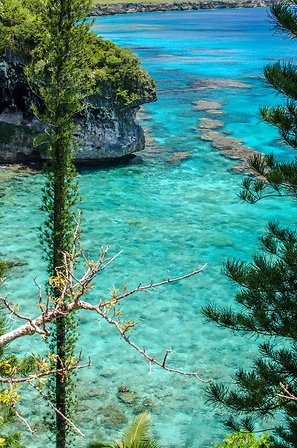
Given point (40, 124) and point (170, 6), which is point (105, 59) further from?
point (170, 6)

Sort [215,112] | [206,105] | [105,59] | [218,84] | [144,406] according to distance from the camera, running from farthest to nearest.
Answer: [218,84] → [206,105] → [215,112] → [105,59] → [144,406]

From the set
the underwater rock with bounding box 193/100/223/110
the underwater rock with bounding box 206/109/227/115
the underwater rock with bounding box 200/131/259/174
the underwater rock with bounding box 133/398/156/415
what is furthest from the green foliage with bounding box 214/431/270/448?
the underwater rock with bounding box 193/100/223/110

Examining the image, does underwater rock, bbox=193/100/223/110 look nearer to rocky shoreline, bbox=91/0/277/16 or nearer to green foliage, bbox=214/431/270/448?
green foliage, bbox=214/431/270/448

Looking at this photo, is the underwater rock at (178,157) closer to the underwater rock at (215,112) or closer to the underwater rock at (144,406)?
the underwater rock at (215,112)

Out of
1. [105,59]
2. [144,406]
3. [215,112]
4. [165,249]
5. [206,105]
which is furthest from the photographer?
[206,105]

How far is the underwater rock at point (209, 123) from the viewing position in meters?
44.7

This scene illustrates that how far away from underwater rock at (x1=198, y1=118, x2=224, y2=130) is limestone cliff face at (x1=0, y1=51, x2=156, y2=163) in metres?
9.27

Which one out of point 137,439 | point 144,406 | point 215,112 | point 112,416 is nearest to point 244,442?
point 137,439

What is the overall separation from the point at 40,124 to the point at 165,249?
40.9 ft

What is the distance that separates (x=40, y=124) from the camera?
34.5m

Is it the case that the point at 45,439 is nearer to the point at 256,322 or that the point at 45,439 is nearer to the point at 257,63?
the point at 256,322

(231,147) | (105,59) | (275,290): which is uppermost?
(105,59)

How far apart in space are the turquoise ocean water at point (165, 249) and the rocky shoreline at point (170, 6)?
321 ft

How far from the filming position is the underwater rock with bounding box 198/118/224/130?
147ft
